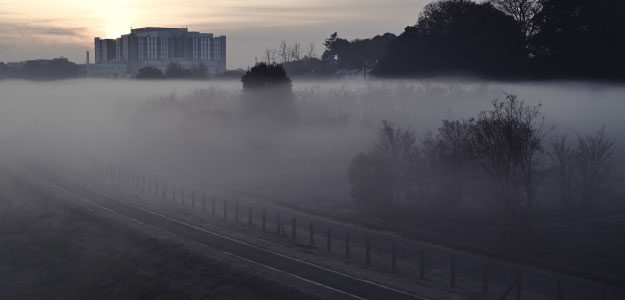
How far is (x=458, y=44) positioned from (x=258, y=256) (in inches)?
2796

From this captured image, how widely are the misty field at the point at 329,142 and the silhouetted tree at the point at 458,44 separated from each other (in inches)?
114

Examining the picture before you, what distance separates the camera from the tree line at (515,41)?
7169 centimetres

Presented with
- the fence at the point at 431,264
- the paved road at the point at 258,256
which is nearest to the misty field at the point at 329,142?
the fence at the point at 431,264

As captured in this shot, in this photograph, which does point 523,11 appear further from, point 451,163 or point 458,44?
point 451,163

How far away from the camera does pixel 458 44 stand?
9519 centimetres

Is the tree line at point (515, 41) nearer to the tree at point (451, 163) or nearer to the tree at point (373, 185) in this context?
the tree at point (451, 163)

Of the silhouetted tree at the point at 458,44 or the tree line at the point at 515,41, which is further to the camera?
the silhouetted tree at the point at 458,44

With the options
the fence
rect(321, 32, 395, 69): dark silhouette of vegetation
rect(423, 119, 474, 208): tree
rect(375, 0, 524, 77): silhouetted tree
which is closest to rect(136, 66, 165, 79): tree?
rect(321, 32, 395, 69): dark silhouette of vegetation

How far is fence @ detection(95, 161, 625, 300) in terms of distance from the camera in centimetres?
2616

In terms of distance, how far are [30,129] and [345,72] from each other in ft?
241

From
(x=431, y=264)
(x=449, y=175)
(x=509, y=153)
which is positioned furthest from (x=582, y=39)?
(x=431, y=264)

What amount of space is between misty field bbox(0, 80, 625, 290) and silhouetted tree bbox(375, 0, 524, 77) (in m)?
2.91

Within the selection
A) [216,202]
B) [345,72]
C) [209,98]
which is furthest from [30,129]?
[216,202]

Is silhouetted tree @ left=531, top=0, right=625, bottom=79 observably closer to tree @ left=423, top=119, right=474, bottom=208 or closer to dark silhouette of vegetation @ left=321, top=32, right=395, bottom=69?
tree @ left=423, top=119, right=474, bottom=208
